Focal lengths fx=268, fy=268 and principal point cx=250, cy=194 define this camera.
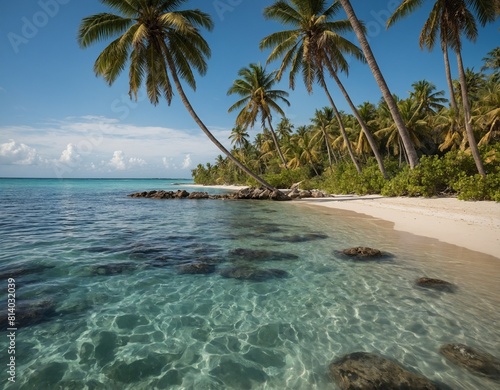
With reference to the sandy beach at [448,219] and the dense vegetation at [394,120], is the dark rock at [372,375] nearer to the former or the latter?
the sandy beach at [448,219]

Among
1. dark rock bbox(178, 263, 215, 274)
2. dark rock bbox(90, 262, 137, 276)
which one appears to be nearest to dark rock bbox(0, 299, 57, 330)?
dark rock bbox(90, 262, 137, 276)

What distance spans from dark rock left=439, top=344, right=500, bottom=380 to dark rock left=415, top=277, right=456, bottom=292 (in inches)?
79.1

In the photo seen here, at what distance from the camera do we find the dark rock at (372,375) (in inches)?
113

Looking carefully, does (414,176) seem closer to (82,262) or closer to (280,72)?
(280,72)

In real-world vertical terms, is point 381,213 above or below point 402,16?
below

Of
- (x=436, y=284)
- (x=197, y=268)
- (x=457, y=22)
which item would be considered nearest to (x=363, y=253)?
(x=436, y=284)

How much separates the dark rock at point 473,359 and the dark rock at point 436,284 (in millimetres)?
2008

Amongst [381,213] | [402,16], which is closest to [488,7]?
[402,16]

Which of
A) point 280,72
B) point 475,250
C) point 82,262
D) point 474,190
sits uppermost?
point 280,72

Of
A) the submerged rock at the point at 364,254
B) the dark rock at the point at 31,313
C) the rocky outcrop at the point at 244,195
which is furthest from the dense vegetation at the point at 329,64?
the dark rock at the point at 31,313

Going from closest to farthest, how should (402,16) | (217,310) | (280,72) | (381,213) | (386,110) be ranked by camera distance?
(217,310), (381,213), (402,16), (280,72), (386,110)

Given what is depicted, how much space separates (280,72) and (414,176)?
1344cm

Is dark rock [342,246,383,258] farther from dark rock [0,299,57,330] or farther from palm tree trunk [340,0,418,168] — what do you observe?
palm tree trunk [340,0,418,168]

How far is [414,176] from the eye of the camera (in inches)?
674
